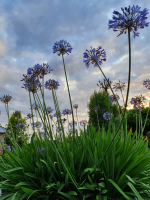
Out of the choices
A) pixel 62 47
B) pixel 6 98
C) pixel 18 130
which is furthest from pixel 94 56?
pixel 18 130

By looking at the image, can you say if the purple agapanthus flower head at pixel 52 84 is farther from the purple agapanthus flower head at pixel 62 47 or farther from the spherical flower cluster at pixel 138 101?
the spherical flower cluster at pixel 138 101

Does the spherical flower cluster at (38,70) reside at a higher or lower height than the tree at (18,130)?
higher

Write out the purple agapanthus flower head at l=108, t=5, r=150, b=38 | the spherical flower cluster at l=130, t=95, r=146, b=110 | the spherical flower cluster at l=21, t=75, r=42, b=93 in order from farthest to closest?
the spherical flower cluster at l=130, t=95, r=146, b=110, the spherical flower cluster at l=21, t=75, r=42, b=93, the purple agapanthus flower head at l=108, t=5, r=150, b=38

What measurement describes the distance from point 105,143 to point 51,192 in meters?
1.14

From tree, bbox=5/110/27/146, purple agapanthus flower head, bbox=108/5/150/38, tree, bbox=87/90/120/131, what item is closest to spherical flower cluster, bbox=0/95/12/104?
tree, bbox=5/110/27/146

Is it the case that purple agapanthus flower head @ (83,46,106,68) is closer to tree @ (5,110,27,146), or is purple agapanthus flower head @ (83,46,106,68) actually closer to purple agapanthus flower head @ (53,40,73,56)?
purple agapanthus flower head @ (53,40,73,56)

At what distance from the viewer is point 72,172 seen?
7.71 feet

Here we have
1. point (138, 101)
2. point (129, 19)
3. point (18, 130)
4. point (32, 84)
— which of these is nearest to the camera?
point (129, 19)

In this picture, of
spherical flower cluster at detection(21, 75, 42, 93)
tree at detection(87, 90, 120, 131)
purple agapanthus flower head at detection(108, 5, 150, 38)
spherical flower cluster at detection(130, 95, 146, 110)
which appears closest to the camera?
purple agapanthus flower head at detection(108, 5, 150, 38)

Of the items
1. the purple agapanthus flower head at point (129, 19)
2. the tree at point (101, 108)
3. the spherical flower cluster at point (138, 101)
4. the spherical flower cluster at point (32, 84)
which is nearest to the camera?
the purple agapanthus flower head at point (129, 19)

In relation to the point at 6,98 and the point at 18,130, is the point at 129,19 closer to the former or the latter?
the point at 6,98

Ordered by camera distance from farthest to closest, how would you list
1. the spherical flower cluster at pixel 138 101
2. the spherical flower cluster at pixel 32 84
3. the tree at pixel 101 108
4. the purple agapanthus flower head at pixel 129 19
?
the tree at pixel 101 108, the spherical flower cluster at pixel 138 101, the spherical flower cluster at pixel 32 84, the purple agapanthus flower head at pixel 129 19

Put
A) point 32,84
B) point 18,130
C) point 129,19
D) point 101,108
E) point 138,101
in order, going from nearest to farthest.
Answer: point 129,19 → point 32,84 → point 138,101 → point 18,130 → point 101,108

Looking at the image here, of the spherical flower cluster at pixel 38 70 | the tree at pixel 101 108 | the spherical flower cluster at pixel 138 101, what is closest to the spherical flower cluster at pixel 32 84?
the spherical flower cluster at pixel 38 70
